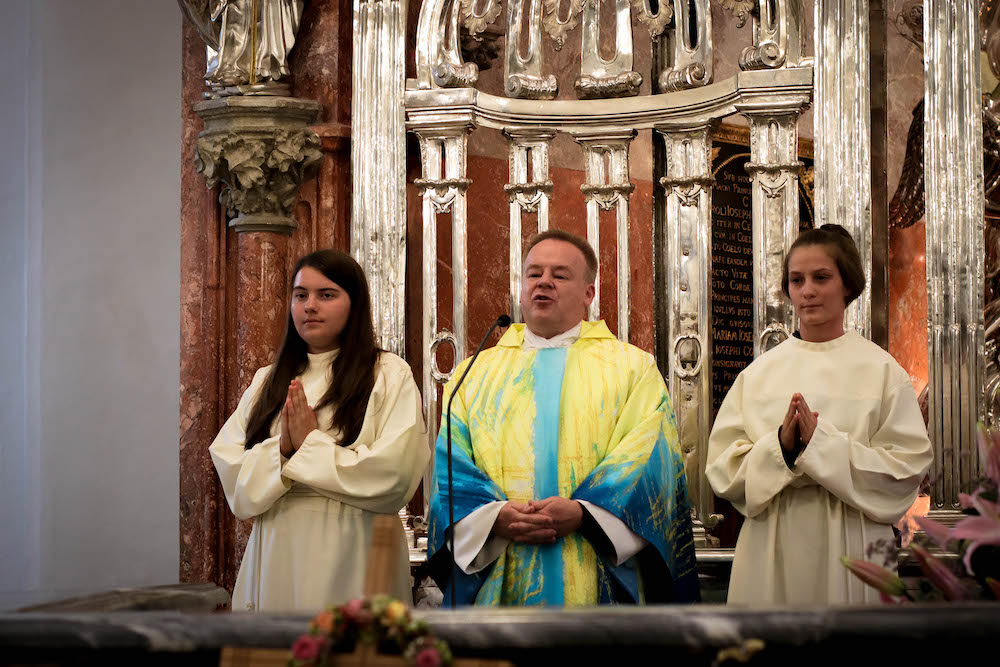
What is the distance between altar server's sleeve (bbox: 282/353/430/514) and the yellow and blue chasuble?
0.49 ft

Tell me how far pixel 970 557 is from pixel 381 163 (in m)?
3.31

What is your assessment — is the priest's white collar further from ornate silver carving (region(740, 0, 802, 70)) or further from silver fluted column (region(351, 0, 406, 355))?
ornate silver carving (region(740, 0, 802, 70))

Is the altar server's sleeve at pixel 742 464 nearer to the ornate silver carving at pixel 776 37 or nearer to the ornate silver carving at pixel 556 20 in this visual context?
the ornate silver carving at pixel 776 37

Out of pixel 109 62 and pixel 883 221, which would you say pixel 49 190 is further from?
pixel 883 221

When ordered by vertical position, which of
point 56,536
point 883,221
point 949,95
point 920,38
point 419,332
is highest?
point 920,38

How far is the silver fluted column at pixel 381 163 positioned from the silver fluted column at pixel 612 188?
78 centimetres

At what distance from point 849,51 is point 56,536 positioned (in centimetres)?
433

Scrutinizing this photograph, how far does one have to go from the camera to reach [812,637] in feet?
7.54

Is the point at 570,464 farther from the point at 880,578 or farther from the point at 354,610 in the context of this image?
the point at 354,610

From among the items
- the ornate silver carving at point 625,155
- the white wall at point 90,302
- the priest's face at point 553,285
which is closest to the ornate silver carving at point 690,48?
the ornate silver carving at point 625,155

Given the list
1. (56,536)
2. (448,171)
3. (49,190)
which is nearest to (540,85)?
(448,171)

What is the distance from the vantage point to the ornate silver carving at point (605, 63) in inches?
215

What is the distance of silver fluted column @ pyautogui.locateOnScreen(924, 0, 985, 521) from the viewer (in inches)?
192

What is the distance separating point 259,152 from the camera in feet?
17.8
